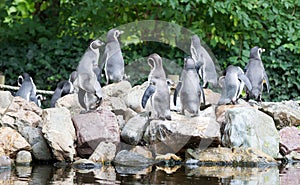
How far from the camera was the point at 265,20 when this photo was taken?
1542 centimetres

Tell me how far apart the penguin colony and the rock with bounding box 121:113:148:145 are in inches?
9.8

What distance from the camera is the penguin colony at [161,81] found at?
34.9 ft

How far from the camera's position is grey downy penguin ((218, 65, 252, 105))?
37.2ft

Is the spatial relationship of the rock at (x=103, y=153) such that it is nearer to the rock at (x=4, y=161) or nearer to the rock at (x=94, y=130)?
the rock at (x=94, y=130)

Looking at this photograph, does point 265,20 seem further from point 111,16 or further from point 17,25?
point 17,25

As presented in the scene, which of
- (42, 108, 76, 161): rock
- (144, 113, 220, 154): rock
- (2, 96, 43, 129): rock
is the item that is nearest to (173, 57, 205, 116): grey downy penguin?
(144, 113, 220, 154): rock

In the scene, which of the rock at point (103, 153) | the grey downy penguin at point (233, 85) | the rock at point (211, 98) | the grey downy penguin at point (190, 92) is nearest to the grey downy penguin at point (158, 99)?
the grey downy penguin at point (190, 92)

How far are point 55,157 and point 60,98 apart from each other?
7.50ft

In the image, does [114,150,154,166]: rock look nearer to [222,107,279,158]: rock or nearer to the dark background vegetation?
[222,107,279,158]: rock

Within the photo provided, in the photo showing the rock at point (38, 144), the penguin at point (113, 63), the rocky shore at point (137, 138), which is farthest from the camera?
the penguin at point (113, 63)

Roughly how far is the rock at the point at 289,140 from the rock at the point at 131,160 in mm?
2243

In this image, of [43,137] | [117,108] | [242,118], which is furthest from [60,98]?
[242,118]

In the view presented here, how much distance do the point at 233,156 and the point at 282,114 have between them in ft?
6.84

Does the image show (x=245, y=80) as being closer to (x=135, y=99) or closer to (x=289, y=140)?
(x=289, y=140)
